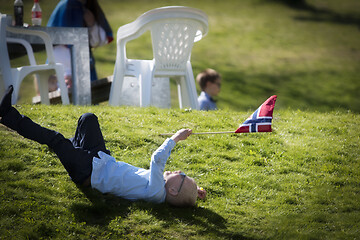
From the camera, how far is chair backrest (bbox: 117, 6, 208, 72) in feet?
20.9

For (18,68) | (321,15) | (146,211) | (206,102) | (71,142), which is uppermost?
(18,68)

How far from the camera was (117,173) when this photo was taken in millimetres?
4027

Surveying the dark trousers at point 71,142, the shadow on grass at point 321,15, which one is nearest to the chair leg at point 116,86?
the dark trousers at point 71,142

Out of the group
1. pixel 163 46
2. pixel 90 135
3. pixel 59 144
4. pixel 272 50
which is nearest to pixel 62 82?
pixel 163 46

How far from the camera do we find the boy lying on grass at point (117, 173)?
12.9ft

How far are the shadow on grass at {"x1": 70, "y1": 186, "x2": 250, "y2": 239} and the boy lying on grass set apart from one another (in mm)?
68

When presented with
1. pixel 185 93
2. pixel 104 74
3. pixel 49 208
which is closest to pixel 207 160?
pixel 49 208

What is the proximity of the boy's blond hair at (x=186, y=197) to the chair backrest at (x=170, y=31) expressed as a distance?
3044mm

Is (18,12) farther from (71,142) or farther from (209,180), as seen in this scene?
(209,180)

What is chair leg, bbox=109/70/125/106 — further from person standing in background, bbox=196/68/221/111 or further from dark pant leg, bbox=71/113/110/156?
dark pant leg, bbox=71/113/110/156

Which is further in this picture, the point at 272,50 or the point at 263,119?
the point at 272,50

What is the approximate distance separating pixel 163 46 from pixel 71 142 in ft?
9.23

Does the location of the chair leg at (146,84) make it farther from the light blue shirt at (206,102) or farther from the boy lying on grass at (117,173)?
the boy lying on grass at (117,173)

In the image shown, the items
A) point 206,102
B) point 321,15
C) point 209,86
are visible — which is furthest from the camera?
point 321,15
